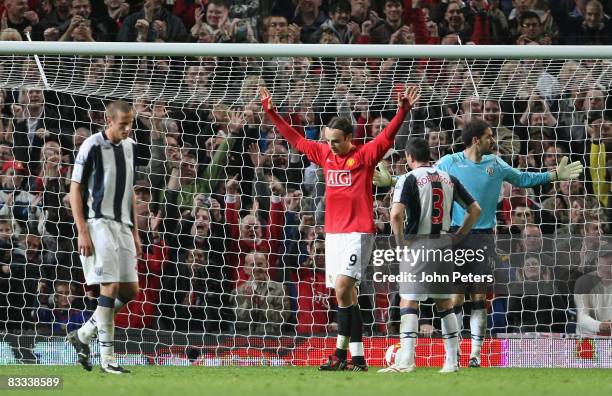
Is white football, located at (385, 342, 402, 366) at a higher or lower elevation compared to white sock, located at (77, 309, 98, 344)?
lower

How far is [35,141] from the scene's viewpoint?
11117 millimetres

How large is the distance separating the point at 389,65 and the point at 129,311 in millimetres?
3448

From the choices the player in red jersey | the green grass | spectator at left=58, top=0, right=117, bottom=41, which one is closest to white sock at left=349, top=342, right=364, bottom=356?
the player in red jersey

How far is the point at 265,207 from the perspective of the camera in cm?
1124

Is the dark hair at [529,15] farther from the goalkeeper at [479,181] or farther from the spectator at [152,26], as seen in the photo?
the goalkeeper at [479,181]

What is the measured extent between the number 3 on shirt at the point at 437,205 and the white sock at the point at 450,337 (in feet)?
2.39

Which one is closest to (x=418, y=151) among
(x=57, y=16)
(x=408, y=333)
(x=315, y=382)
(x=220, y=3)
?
(x=408, y=333)

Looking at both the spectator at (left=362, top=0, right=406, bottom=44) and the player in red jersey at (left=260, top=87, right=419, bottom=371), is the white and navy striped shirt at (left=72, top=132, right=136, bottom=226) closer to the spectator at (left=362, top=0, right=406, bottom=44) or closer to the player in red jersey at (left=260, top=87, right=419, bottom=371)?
the player in red jersey at (left=260, top=87, right=419, bottom=371)

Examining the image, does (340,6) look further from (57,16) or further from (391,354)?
(391,354)

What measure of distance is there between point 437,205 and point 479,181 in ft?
3.66

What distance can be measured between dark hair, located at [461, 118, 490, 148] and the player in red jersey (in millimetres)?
993

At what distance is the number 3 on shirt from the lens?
870cm

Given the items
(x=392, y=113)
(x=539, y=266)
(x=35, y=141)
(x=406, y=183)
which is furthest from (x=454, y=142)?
(x=35, y=141)

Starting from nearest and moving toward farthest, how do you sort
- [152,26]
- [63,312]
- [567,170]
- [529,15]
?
1. [567,170]
2. [63,312]
3. [152,26]
4. [529,15]
